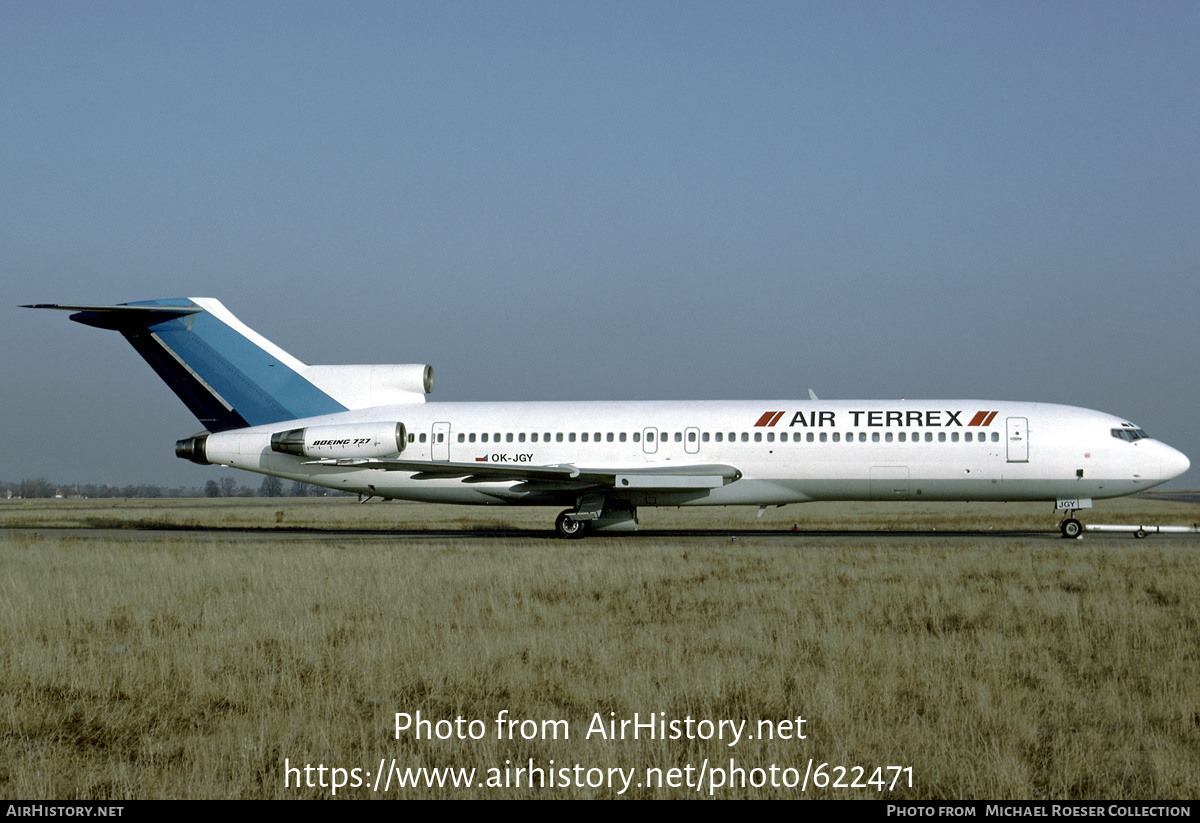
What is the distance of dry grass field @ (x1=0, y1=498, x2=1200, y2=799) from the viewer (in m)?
6.43

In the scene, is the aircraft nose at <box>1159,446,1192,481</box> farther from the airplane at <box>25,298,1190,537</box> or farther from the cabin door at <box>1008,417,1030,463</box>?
the cabin door at <box>1008,417,1030,463</box>

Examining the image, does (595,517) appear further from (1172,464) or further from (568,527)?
(1172,464)

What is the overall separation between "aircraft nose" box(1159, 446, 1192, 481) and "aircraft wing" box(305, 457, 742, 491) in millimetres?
10612

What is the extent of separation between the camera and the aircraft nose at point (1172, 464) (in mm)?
26062

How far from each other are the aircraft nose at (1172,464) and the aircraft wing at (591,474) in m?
10.6

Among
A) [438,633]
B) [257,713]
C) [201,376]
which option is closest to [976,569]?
[438,633]

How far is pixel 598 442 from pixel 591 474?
1.55 metres

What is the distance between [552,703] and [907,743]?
9.06 ft

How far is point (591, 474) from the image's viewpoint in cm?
2633

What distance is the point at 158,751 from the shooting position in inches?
273

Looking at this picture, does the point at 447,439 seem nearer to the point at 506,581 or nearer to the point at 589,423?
the point at 589,423

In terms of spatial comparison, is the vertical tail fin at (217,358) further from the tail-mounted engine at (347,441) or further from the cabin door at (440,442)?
the cabin door at (440,442)

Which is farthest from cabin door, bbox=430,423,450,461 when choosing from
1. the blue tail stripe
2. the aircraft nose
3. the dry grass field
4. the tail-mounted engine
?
the aircraft nose
